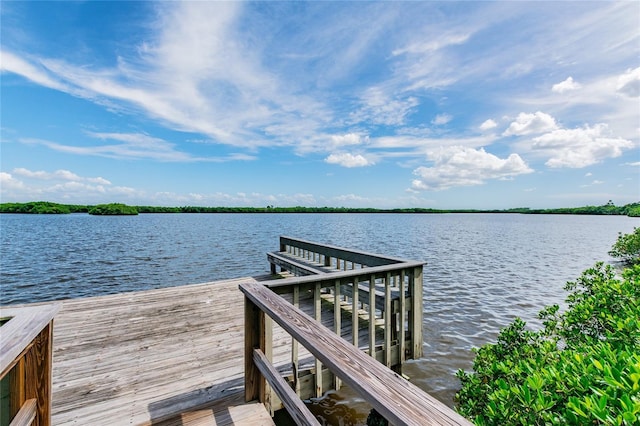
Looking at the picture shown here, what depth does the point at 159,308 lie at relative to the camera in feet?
16.0

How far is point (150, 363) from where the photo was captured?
3.15 meters

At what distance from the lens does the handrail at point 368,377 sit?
0.73 m

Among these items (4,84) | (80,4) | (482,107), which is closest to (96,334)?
(80,4)

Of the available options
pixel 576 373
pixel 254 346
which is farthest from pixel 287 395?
pixel 576 373

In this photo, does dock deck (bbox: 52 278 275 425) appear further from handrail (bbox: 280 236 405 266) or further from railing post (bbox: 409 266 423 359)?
railing post (bbox: 409 266 423 359)

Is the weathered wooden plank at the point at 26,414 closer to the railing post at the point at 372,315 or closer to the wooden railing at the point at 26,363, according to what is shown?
the wooden railing at the point at 26,363

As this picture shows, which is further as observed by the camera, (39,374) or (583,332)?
(583,332)

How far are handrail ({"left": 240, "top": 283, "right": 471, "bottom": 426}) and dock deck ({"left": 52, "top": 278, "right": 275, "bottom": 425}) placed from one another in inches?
40.6

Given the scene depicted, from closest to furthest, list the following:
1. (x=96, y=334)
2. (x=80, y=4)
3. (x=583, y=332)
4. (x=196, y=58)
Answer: (x=583, y=332)
(x=96, y=334)
(x=80, y=4)
(x=196, y=58)

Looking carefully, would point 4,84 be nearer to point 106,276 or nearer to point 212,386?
point 106,276

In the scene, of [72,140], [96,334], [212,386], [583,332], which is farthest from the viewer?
[72,140]

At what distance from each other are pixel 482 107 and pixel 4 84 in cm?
2194

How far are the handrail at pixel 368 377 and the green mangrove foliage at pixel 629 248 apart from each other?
19677 millimetres

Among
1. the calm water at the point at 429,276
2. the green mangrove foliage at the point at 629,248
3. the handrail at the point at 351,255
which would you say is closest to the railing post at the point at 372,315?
the handrail at the point at 351,255
